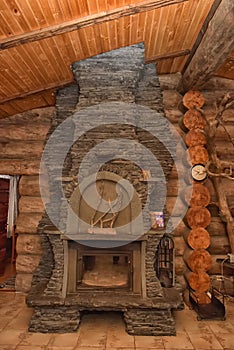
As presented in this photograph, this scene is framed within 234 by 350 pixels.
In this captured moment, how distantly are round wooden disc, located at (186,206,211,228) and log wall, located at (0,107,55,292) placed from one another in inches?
97.0

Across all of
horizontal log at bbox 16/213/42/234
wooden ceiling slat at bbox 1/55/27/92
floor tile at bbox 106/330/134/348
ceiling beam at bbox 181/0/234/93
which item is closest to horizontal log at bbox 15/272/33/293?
horizontal log at bbox 16/213/42/234

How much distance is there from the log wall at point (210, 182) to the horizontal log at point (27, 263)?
89.9 inches

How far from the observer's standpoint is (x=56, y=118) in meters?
4.37

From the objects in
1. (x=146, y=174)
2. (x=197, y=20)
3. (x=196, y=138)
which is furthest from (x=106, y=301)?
(x=197, y=20)

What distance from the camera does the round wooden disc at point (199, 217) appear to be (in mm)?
3916

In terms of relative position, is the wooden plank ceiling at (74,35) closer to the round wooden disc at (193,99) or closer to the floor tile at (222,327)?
the round wooden disc at (193,99)

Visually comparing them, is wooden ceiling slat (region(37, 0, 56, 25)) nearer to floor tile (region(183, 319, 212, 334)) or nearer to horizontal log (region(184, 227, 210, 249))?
horizontal log (region(184, 227, 210, 249))

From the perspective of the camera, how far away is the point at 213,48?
3102mm

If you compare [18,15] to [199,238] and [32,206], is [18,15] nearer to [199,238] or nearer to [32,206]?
[32,206]

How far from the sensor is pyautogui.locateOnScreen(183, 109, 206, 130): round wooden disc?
165 inches

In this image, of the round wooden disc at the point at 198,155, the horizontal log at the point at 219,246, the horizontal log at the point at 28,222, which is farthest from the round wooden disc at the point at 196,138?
the horizontal log at the point at 28,222

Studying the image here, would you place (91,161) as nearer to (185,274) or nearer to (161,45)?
(161,45)

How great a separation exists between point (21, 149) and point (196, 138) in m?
3.02

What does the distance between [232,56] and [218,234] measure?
2.73 metres
